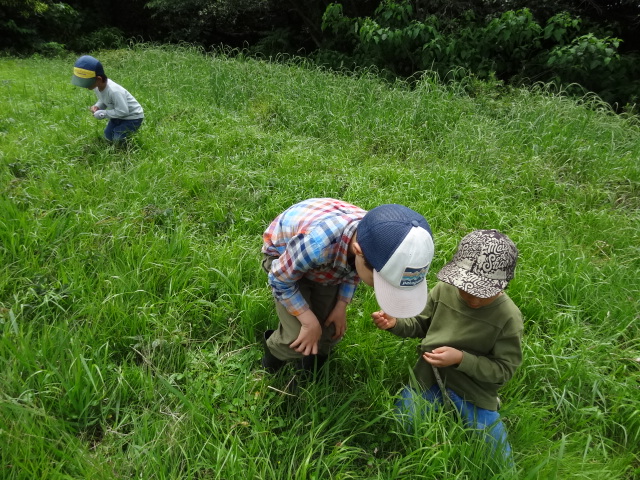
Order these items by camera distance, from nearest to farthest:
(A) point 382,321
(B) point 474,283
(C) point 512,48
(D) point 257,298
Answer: (B) point 474,283 < (A) point 382,321 < (D) point 257,298 < (C) point 512,48

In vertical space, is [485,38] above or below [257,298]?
above

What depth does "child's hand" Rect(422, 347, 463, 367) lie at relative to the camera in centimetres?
143

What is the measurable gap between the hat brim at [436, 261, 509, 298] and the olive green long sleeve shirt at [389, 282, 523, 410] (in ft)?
0.50

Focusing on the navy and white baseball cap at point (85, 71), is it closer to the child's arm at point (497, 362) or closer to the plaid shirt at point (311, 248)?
the plaid shirt at point (311, 248)

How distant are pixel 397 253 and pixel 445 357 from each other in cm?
51

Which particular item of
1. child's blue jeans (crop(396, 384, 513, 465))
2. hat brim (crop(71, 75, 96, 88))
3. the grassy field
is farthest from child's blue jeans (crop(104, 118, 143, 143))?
child's blue jeans (crop(396, 384, 513, 465))

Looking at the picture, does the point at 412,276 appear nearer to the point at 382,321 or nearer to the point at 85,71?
the point at 382,321

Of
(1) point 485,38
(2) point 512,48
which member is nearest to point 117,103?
(1) point 485,38

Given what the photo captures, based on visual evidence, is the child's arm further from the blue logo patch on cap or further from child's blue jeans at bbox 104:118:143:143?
child's blue jeans at bbox 104:118:143:143

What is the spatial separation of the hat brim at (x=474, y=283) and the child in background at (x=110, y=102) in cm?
345

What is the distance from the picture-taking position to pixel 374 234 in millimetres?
1190

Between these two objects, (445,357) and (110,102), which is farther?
(110,102)

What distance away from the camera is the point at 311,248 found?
140cm

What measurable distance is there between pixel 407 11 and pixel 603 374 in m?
6.95
